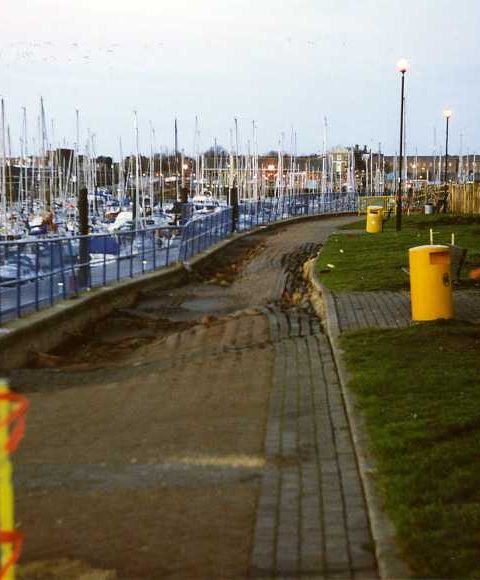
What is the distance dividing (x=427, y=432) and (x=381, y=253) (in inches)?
842

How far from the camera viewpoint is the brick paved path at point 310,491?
5527 millimetres

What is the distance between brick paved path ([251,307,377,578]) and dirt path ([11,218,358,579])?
0.43 ft

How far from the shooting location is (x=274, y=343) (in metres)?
13.9

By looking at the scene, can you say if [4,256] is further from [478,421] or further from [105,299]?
[478,421]

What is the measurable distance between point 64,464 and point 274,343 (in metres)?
6.19

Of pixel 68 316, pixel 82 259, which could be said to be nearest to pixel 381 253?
pixel 82 259

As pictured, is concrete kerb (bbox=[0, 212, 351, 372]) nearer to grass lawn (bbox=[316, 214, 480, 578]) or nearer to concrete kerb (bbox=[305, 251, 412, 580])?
concrete kerb (bbox=[305, 251, 412, 580])

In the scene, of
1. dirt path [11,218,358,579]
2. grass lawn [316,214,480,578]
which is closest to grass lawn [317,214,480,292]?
dirt path [11,218,358,579]

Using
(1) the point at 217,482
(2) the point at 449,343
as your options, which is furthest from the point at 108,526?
(2) the point at 449,343

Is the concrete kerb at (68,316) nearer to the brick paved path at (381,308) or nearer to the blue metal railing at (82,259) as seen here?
the blue metal railing at (82,259)

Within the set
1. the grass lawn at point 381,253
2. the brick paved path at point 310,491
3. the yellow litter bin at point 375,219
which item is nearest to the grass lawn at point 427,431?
the brick paved path at point 310,491

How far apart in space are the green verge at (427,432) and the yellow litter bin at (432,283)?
39 centimetres

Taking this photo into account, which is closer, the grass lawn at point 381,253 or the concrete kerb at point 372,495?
the concrete kerb at point 372,495

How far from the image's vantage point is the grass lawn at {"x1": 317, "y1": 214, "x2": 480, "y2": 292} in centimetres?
2084
